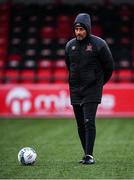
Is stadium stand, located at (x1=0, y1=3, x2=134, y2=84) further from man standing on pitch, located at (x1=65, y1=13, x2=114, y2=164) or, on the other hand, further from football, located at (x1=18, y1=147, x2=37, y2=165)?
football, located at (x1=18, y1=147, x2=37, y2=165)

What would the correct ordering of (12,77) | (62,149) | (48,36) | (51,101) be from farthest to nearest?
(48,36) < (12,77) < (51,101) < (62,149)

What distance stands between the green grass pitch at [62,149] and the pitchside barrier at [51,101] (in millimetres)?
929

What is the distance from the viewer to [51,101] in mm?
20328

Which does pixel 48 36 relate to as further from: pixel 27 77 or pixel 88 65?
pixel 88 65

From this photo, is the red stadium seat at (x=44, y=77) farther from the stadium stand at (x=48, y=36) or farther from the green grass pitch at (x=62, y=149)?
the green grass pitch at (x=62, y=149)

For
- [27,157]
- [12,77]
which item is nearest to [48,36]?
[12,77]

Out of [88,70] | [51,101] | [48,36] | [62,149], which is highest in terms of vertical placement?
[48,36]

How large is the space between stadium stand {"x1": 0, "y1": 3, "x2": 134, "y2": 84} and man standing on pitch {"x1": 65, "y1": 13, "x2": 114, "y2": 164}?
1189cm

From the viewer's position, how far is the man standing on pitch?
1009cm

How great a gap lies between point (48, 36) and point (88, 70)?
1441 centimetres

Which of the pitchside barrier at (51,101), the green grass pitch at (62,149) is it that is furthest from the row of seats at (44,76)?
the green grass pitch at (62,149)

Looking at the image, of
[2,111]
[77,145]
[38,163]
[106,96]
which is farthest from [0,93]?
[38,163]

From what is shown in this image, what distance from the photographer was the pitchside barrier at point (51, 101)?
20234 mm

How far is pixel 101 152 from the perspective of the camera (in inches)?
469
